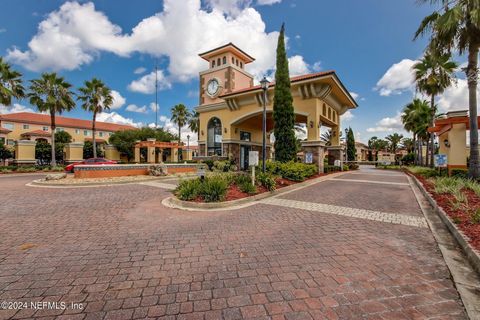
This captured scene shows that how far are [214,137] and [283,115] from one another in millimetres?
10854

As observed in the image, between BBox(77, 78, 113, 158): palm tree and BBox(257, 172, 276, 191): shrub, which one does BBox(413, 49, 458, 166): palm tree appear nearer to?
BBox(257, 172, 276, 191): shrub

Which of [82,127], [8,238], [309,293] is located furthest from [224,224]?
[82,127]

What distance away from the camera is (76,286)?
9.60ft

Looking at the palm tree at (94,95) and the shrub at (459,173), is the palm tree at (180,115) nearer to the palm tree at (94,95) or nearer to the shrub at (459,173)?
the palm tree at (94,95)

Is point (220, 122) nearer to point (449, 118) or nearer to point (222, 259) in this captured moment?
point (449, 118)

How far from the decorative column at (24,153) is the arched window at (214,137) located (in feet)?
68.8

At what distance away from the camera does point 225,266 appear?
11.5ft

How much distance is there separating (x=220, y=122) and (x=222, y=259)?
2076 centimetres

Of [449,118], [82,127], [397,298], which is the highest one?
[82,127]

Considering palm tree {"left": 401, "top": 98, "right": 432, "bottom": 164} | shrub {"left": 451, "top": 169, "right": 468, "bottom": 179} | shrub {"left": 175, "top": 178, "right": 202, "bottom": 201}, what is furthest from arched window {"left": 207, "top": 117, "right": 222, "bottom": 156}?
palm tree {"left": 401, "top": 98, "right": 432, "bottom": 164}

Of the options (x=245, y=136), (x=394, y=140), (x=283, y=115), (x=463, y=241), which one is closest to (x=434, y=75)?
(x=283, y=115)

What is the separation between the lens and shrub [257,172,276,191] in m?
9.95

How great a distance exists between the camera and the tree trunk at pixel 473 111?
11.2m

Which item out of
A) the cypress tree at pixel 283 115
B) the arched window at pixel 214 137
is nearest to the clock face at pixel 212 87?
the arched window at pixel 214 137
